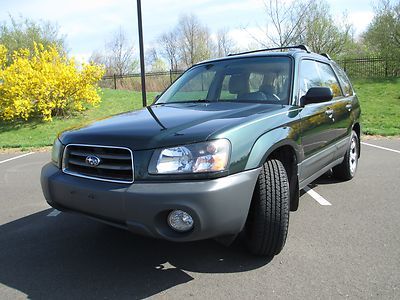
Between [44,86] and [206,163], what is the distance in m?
12.8

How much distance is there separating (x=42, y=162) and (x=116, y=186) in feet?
20.7

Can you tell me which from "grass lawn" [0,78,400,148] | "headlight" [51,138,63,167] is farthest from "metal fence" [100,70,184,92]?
"headlight" [51,138,63,167]

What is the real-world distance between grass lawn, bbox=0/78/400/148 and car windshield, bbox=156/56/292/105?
4939mm

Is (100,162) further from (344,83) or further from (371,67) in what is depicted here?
(371,67)

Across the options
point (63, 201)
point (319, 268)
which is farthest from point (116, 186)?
point (319, 268)

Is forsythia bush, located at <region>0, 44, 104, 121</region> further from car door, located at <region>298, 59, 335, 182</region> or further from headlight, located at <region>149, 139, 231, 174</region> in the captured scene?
headlight, located at <region>149, 139, 231, 174</region>

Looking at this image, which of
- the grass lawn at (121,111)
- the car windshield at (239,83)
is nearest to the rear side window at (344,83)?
the car windshield at (239,83)

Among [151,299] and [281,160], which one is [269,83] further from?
[151,299]

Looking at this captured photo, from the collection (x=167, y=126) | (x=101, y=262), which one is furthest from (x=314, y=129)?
Result: (x=101, y=262)

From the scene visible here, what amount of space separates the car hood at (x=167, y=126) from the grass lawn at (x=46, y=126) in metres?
6.78

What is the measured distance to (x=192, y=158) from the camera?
8.59ft

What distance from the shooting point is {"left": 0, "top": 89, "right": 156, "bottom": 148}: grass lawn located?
11802 mm

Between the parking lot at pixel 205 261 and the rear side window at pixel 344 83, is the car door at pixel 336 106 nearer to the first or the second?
the rear side window at pixel 344 83

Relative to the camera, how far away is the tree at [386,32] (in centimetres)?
2428
